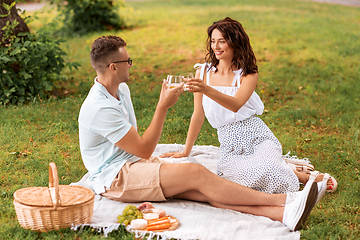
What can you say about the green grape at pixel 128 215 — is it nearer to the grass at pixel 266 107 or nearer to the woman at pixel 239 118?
the grass at pixel 266 107

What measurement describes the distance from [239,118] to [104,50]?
1670 millimetres

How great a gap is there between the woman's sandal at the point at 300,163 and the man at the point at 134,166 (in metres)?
1.16

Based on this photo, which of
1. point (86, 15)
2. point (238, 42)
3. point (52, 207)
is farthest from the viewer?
point (86, 15)

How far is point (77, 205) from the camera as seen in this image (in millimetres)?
3061

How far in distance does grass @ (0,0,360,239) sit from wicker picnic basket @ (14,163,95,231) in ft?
0.36

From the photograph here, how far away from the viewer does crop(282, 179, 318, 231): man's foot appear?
10.6 feet

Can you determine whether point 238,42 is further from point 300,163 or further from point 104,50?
point 300,163

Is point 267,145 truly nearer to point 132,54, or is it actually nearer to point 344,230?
point 344,230

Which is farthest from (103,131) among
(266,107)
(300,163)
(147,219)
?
(266,107)

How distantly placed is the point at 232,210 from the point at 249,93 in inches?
48.8

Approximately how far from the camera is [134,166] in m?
3.48

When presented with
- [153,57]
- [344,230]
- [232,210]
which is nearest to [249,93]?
[232,210]

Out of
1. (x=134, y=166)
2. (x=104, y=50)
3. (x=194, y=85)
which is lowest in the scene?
(x=134, y=166)

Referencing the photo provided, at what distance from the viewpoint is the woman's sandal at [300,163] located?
4.54 metres
